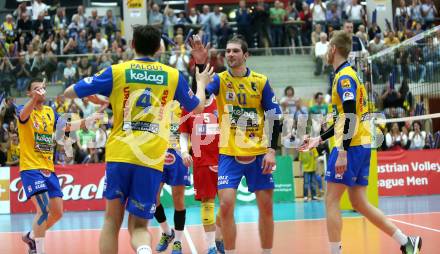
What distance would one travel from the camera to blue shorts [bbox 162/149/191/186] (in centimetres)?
860

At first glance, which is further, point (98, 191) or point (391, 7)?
point (391, 7)

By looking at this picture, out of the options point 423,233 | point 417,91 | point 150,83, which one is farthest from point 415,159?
point 150,83

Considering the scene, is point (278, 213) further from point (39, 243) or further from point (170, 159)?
point (39, 243)

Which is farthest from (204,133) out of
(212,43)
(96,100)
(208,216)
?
(212,43)

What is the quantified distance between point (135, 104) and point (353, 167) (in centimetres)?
272

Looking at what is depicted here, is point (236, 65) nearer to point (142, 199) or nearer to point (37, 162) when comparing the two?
point (142, 199)

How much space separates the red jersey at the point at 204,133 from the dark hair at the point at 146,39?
10.5 ft

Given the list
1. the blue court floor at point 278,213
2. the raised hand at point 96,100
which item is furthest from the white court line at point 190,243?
the raised hand at point 96,100

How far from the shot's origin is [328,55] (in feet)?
23.4

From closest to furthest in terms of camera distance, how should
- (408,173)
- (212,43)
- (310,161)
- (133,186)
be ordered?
(133,186), (310,161), (408,173), (212,43)

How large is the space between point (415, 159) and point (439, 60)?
8.55 ft

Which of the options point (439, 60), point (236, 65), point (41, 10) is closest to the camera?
point (236, 65)

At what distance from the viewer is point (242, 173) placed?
22.7ft

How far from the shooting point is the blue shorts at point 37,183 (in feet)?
26.8
